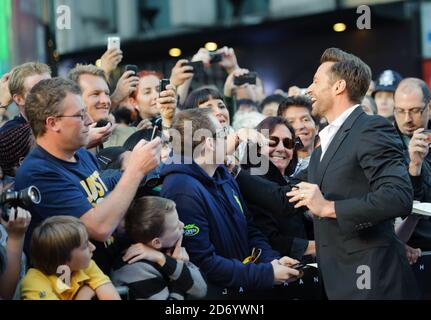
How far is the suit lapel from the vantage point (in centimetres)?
451

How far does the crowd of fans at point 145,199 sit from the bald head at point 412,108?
0.51m

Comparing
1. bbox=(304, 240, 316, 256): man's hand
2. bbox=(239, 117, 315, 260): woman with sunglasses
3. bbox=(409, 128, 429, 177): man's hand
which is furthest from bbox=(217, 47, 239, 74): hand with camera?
bbox=(304, 240, 316, 256): man's hand

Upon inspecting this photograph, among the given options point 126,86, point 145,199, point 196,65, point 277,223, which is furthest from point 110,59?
point 145,199

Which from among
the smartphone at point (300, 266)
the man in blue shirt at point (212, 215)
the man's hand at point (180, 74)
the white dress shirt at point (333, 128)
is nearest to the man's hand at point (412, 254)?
the smartphone at point (300, 266)

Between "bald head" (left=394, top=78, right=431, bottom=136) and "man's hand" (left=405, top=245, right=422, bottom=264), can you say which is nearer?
"man's hand" (left=405, top=245, right=422, bottom=264)

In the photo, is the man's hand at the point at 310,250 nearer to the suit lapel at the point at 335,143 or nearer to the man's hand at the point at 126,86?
the suit lapel at the point at 335,143

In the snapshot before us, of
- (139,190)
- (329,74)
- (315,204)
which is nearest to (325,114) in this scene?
(329,74)

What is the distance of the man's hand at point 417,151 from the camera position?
17.9 feet

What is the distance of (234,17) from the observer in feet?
57.0

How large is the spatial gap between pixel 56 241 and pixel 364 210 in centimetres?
150

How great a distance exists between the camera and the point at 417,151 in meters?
5.50

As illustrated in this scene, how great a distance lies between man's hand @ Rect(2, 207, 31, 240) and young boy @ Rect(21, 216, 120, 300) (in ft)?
0.31

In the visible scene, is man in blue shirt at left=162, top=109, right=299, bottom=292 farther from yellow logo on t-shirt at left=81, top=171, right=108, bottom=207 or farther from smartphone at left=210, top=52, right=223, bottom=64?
smartphone at left=210, top=52, right=223, bottom=64

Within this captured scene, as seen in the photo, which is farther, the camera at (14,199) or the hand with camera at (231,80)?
the hand with camera at (231,80)
